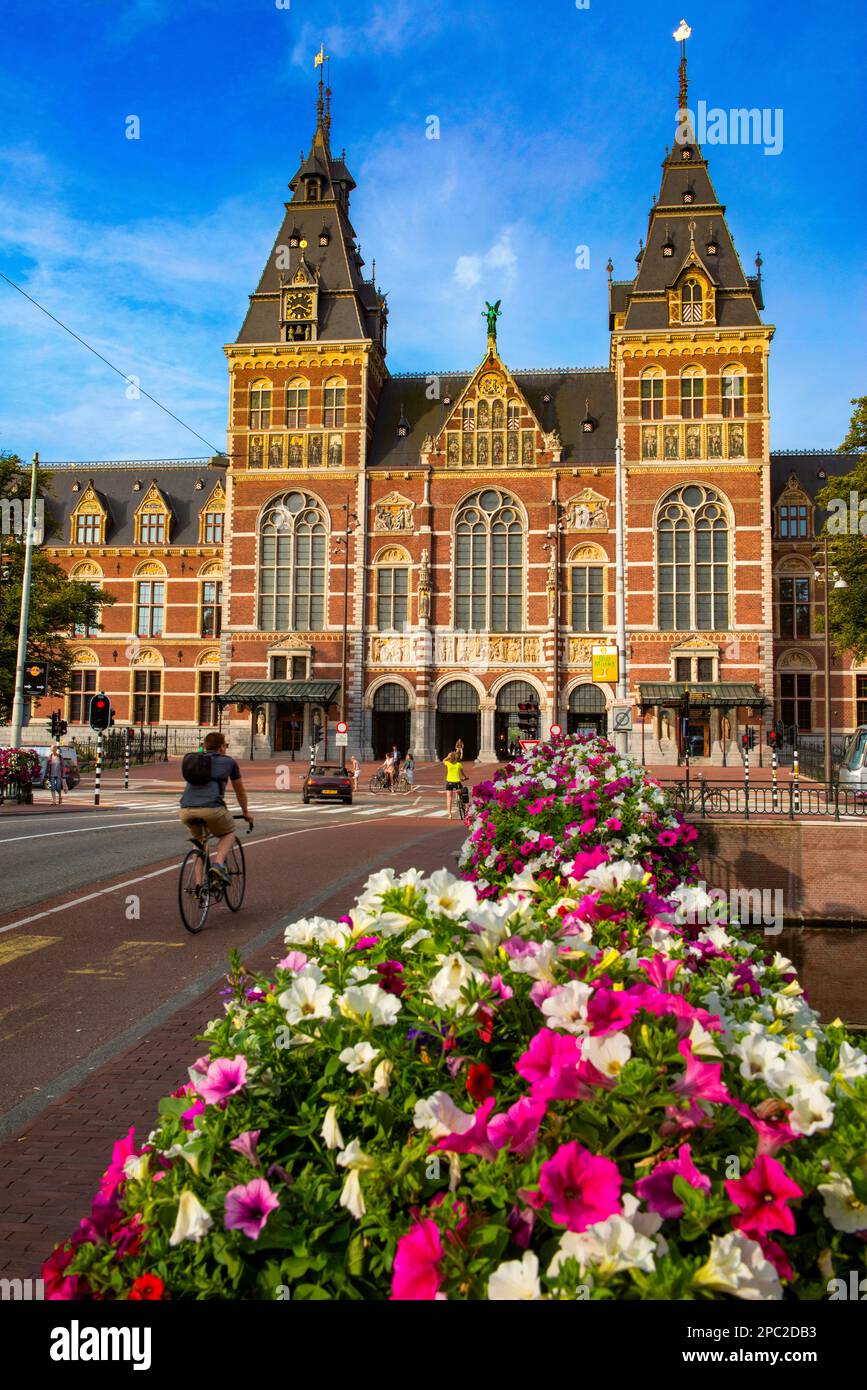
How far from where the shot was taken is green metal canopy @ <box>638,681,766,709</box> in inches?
1476

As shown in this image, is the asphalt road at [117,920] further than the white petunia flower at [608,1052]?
Yes

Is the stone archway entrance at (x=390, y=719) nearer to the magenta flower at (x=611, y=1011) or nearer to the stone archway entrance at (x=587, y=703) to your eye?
the stone archway entrance at (x=587, y=703)

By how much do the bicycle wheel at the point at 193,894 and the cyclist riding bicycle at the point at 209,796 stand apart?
0.63ft

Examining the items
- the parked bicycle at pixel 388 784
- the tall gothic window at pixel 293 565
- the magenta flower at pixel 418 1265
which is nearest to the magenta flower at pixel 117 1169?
the magenta flower at pixel 418 1265

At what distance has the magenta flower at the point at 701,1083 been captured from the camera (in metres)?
1.57

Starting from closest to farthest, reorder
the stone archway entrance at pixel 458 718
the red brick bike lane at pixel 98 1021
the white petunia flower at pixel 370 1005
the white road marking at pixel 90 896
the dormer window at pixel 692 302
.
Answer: the white petunia flower at pixel 370 1005
the red brick bike lane at pixel 98 1021
the white road marking at pixel 90 896
the dormer window at pixel 692 302
the stone archway entrance at pixel 458 718

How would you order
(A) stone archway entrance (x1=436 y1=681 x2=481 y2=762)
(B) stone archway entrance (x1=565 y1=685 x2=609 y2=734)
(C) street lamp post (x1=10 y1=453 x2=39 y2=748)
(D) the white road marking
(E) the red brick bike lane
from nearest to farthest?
(E) the red brick bike lane
(D) the white road marking
(C) street lamp post (x1=10 y1=453 x2=39 y2=748)
(B) stone archway entrance (x1=565 y1=685 x2=609 y2=734)
(A) stone archway entrance (x1=436 y1=681 x2=481 y2=762)

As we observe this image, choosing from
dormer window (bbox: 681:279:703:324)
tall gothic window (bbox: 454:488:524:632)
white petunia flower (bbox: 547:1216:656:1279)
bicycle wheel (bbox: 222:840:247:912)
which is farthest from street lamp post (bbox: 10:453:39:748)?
dormer window (bbox: 681:279:703:324)

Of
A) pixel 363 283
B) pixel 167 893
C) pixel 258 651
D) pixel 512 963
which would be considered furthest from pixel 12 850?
pixel 363 283

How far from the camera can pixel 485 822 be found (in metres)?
8.37

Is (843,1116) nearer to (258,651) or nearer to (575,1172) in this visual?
(575,1172)

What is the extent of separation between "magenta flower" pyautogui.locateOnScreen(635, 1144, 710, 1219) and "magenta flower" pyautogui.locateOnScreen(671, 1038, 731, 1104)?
105 millimetres

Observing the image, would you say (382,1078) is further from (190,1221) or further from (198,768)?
(198,768)

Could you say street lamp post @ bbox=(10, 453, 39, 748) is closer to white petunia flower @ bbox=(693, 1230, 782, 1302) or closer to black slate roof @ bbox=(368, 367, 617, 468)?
black slate roof @ bbox=(368, 367, 617, 468)
